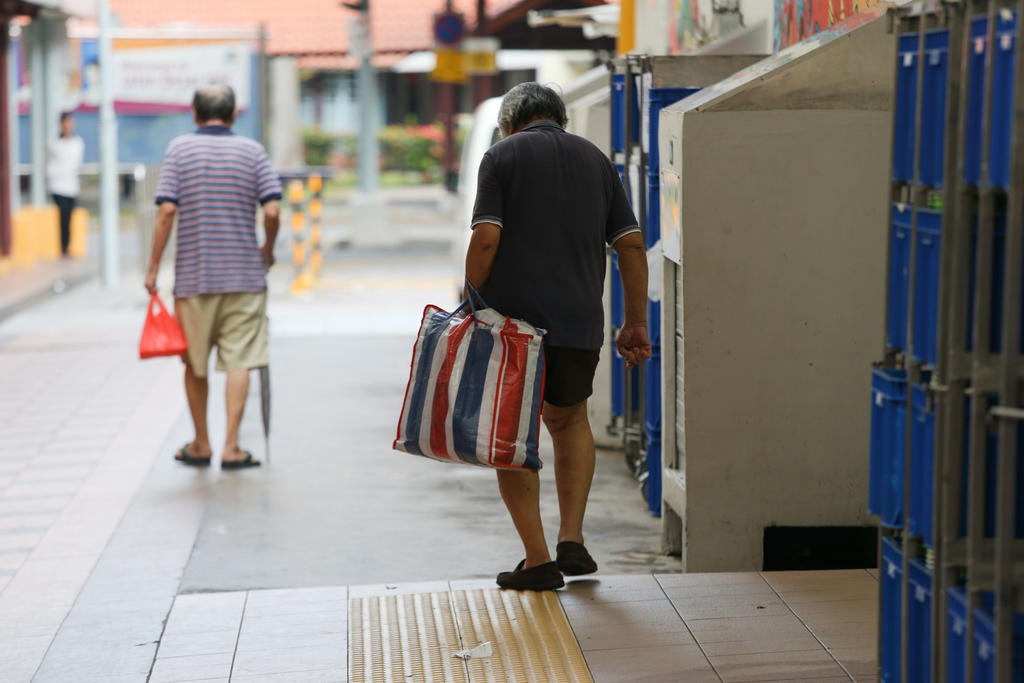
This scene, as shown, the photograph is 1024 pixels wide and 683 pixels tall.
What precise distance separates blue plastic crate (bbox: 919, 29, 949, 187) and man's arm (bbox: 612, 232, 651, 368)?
6.10 ft

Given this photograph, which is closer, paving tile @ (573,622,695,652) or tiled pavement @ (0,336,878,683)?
tiled pavement @ (0,336,878,683)

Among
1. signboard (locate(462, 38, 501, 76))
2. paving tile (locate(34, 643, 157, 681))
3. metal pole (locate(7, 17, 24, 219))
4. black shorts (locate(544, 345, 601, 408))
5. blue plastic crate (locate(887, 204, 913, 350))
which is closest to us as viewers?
blue plastic crate (locate(887, 204, 913, 350))

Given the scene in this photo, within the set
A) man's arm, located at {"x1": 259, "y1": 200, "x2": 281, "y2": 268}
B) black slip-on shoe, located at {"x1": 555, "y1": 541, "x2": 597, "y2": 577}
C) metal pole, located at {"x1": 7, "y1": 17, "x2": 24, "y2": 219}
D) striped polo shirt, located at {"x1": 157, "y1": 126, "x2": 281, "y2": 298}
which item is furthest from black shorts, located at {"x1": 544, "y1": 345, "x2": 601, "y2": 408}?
metal pole, located at {"x1": 7, "y1": 17, "x2": 24, "y2": 219}

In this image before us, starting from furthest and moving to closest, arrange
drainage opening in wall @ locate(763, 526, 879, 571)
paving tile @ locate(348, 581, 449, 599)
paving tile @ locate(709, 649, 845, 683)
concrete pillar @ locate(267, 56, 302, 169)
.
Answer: concrete pillar @ locate(267, 56, 302, 169) → drainage opening in wall @ locate(763, 526, 879, 571) → paving tile @ locate(348, 581, 449, 599) → paving tile @ locate(709, 649, 845, 683)

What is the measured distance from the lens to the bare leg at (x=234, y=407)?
753 cm

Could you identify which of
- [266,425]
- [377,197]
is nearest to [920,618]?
[266,425]

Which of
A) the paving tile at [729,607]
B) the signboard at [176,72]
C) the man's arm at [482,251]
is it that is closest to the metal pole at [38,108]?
the signboard at [176,72]

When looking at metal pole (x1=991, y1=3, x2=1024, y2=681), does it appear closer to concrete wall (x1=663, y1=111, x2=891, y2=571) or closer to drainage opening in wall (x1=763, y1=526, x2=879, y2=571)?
concrete wall (x1=663, y1=111, x2=891, y2=571)

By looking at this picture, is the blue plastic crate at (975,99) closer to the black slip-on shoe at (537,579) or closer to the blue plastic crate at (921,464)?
the blue plastic crate at (921,464)

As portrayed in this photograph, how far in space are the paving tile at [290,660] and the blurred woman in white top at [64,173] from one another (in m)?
15.7

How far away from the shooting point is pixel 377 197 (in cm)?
2239

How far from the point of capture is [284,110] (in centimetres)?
4131

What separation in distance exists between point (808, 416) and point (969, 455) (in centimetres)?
230

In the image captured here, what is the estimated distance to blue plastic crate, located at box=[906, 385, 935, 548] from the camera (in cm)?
330
